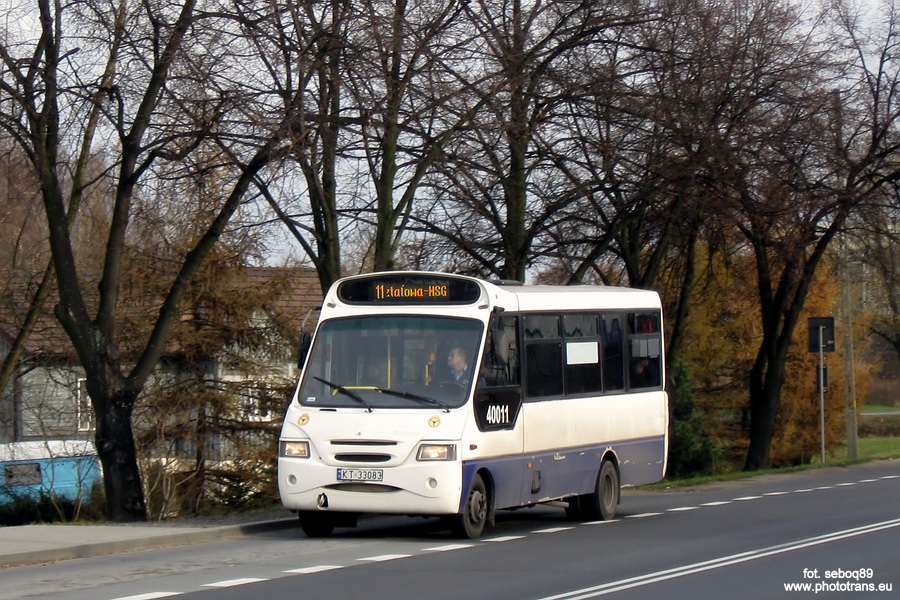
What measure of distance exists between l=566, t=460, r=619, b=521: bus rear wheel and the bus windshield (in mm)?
3376

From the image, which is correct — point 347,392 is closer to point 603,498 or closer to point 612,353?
point 603,498

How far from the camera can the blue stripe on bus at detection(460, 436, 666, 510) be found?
13.5 meters

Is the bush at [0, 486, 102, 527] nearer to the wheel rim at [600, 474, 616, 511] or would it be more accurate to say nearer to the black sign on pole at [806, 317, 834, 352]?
the wheel rim at [600, 474, 616, 511]

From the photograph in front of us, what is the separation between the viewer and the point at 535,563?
1125cm

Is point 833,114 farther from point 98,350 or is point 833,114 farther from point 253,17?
point 98,350

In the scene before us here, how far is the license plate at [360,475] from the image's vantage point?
12.8 meters

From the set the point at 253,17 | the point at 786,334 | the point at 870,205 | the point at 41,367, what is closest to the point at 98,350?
the point at 253,17

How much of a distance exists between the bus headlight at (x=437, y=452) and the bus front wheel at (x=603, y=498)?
3.59 meters

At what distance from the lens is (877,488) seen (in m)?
20.7

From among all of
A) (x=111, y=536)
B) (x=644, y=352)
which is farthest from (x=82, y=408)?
(x=644, y=352)

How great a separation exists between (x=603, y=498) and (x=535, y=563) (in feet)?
15.9

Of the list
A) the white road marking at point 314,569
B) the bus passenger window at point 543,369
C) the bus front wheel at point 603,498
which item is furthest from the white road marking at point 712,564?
the bus passenger window at point 543,369

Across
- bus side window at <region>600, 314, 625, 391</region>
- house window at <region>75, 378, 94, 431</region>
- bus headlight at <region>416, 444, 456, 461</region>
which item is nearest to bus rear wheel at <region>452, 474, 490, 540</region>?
bus headlight at <region>416, 444, 456, 461</region>

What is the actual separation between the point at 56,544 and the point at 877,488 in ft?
45.2
